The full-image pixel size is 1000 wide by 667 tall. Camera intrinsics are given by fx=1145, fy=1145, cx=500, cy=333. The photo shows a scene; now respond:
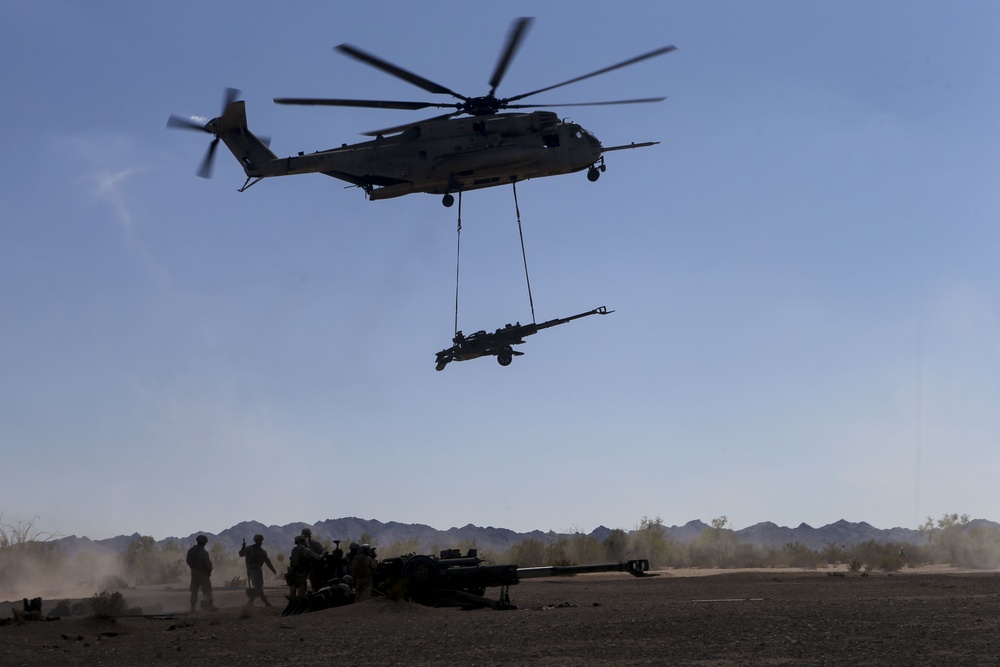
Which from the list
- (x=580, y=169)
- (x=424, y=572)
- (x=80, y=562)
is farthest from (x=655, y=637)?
(x=80, y=562)

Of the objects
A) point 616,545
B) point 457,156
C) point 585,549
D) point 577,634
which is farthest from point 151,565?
point 577,634

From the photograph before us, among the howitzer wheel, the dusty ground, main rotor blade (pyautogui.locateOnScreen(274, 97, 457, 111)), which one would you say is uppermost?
main rotor blade (pyautogui.locateOnScreen(274, 97, 457, 111))

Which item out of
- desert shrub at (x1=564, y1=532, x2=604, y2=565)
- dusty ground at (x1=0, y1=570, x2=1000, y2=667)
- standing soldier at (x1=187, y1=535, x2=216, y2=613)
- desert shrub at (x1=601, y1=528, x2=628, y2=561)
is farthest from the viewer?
desert shrub at (x1=601, y1=528, x2=628, y2=561)

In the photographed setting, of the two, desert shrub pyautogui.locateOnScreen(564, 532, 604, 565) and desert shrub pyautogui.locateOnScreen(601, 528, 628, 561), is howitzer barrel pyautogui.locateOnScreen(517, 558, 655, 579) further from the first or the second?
desert shrub pyautogui.locateOnScreen(601, 528, 628, 561)

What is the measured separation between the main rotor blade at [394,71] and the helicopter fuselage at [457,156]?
1499 mm

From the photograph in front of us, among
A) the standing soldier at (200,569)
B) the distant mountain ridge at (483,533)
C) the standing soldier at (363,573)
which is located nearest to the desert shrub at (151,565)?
the standing soldier at (200,569)

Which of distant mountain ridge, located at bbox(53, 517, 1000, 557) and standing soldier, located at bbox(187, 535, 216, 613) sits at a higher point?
distant mountain ridge, located at bbox(53, 517, 1000, 557)

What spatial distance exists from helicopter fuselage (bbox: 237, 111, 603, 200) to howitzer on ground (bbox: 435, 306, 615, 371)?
383 centimetres

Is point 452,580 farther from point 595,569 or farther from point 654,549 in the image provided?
point 654,549

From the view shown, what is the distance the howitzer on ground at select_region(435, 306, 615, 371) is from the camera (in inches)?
1169

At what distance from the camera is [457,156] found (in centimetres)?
→ 2922

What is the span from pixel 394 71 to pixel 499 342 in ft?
25.7

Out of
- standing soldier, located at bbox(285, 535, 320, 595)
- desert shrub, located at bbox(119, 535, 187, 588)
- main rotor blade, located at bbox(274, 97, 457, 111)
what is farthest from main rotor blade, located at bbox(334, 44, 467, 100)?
desert shrub, located at bbox(119, 535, 187, 588)

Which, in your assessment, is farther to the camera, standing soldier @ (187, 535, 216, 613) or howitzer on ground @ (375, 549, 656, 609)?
standing soldier @ (187, 535, 216, 613)
